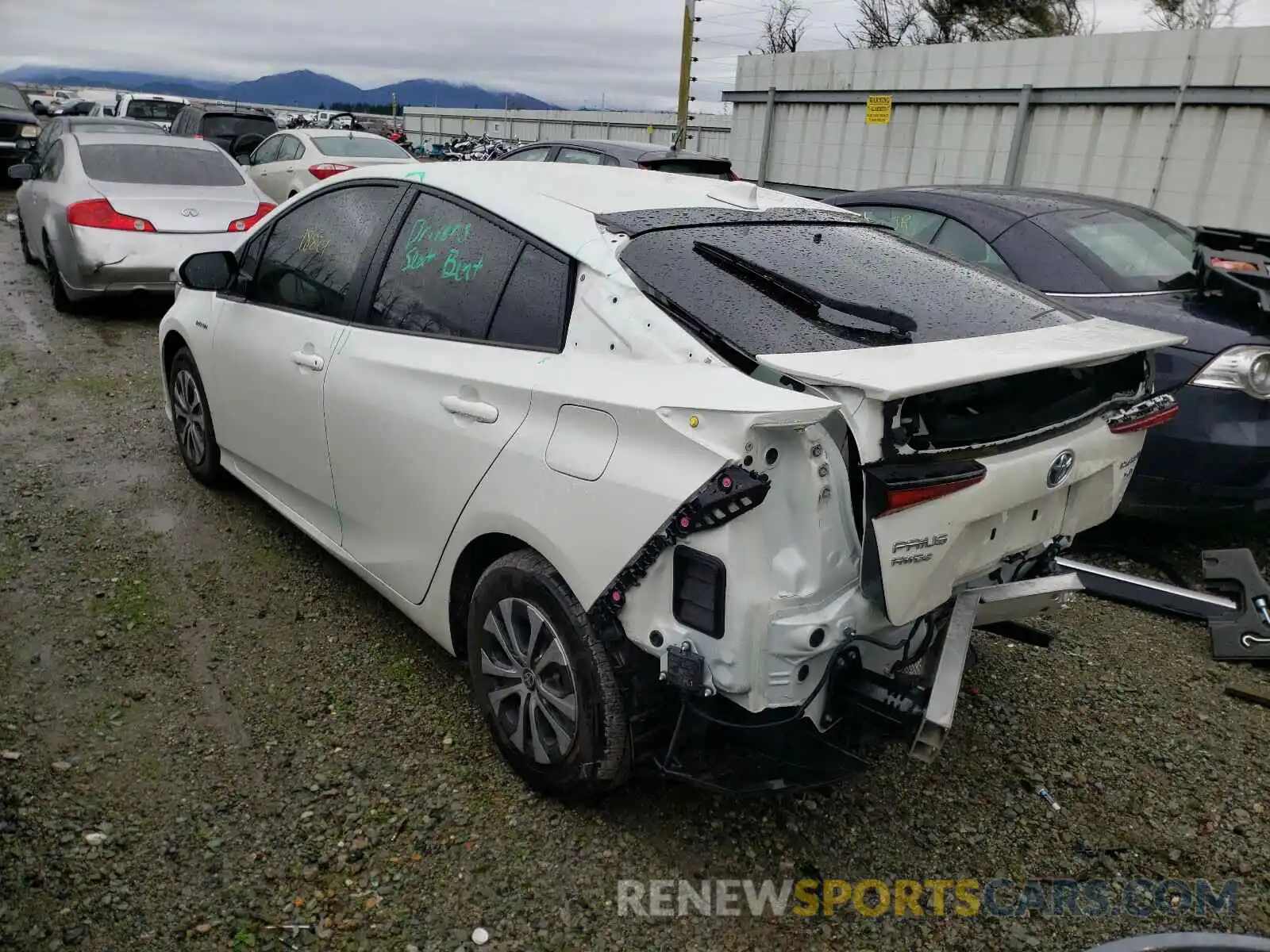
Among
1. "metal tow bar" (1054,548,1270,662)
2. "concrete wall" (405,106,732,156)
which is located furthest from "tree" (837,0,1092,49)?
"metal tow bar" (1054,548,1270,662)

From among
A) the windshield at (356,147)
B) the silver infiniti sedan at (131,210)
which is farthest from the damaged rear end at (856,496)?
the windshield at (356,147)

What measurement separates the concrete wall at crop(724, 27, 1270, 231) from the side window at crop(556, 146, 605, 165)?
3.83 meters

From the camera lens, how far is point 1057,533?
8.39ft

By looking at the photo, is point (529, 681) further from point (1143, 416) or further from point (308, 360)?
point (1143, 416)

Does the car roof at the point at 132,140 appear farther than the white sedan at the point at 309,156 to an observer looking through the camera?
No

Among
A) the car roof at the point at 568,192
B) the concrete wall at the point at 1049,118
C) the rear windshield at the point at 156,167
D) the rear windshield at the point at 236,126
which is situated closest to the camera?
the car roof at the point at 568,192

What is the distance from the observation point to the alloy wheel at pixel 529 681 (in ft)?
8.17

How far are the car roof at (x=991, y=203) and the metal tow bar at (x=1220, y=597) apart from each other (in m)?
1.84

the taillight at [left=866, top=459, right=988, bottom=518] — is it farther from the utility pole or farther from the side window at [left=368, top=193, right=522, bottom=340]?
the utility pole

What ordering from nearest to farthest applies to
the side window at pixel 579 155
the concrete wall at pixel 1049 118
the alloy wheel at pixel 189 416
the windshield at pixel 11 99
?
→ the alloy wheel at pixel 189 416
the concrete wall at pixel 1049 118
the side window at pixel 579 155
the windshield at pixel 11 99

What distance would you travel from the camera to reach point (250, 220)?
8.14 metres

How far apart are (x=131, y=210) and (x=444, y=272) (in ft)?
20.2

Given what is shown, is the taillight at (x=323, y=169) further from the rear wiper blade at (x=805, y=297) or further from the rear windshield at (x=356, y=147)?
the rear wiper blade at (x=805, y=297)

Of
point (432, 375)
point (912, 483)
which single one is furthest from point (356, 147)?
point (912, 483)
